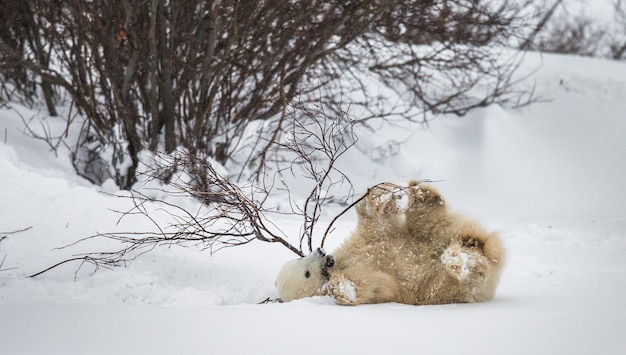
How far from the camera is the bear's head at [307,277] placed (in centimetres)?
266

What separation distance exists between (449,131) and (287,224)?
3902 mm

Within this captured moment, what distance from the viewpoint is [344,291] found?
247 cm

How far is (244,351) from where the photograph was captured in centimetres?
175

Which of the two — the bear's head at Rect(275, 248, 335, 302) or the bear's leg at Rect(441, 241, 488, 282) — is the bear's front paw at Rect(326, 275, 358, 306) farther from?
the bear's leg at Rect(441, 241, 488, 282)

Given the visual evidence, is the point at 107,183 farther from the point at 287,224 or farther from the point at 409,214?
the point at 409,214

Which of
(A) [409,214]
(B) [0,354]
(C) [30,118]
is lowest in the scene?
(B) [0,354]

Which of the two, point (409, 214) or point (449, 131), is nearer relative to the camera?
point (409, 214)

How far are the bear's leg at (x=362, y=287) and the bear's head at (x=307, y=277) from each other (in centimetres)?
6

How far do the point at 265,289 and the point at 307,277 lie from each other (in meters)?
0.43

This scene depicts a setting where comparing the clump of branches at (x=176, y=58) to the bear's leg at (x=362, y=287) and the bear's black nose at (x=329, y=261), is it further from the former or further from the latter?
the bear's leg at (x=362, y=287)

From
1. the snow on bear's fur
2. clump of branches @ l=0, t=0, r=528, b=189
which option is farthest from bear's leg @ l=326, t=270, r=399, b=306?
clump of branches @ l=0, t=0, r=528, b=189

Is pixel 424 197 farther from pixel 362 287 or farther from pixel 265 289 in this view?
pixel 265 289

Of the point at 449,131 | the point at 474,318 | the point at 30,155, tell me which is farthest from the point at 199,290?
the point at 449,131

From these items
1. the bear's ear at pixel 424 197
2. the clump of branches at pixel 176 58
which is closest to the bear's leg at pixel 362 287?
the bear's ear at pixel 424 197
